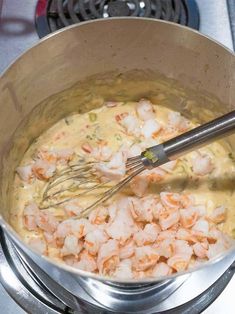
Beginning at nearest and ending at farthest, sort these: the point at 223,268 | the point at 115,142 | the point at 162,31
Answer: the point at 223,268 < the point at 162,31 < the point at 115,142

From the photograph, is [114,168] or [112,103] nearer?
[114,168]

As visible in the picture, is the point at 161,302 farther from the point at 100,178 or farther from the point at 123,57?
the point at 123,57

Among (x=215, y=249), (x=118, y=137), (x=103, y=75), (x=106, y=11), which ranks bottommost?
(x=215, y=249)

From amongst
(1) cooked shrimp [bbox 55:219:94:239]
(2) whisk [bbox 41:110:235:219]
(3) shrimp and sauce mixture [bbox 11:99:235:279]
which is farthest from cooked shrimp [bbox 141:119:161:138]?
(1) cooked shrimp [bbox 55:219:94:239]

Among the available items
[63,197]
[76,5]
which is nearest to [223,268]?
[63,197]

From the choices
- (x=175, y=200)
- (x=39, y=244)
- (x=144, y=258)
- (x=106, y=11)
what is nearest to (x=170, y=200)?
(x=175, y=200)

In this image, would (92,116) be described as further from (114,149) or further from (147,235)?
(147,235)
